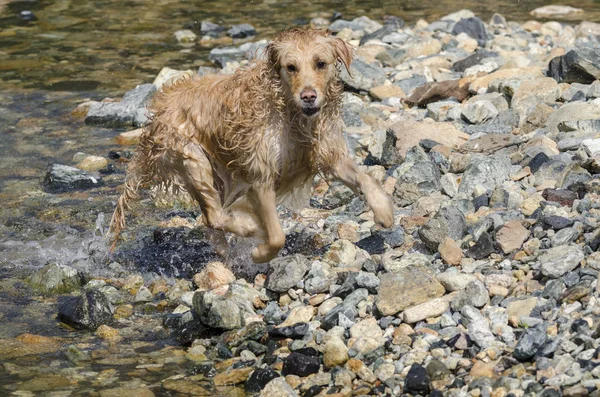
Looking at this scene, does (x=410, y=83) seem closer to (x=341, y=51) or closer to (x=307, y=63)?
(x=341, y=51)

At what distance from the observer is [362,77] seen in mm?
12102

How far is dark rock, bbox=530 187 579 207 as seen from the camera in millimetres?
7602

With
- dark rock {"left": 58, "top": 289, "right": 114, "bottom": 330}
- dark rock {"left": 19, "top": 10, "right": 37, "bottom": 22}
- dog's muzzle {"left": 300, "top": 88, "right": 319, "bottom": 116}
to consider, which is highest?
dog's muzzle {"left": 300, "top": 88, "right": 319, "bottom": 116}

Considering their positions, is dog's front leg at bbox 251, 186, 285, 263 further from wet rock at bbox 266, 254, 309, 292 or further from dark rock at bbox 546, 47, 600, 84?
dark rock at bbox 546, 47, 600, 84

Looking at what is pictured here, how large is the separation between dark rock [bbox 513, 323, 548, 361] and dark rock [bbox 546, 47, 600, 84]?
5.55m

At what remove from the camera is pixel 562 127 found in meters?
9.23

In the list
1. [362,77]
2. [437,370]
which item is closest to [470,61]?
[362,77]

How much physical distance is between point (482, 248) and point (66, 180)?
4873 millimetres

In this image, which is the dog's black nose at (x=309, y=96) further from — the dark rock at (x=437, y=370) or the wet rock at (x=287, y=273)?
the dark rock at (x=437, y=370)

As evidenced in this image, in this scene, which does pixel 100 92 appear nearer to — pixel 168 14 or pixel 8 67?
pixel 8 67

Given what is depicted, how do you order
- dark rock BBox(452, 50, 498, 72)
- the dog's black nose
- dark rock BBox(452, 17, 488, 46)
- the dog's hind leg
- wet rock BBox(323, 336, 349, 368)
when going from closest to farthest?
wet rock BBox(323, 336, 349, 368) → the dog's black nose → the dog's hind leg → dark rock BBox(452, 50, 498, 72) → dark rock BBox(452, 17, 488, 46)

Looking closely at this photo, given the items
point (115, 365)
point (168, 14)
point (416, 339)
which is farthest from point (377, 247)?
point (168, 14)

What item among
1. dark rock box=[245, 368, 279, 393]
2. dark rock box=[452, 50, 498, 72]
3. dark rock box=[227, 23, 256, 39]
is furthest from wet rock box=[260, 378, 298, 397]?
dark rock box=[227, 23, 256, 39]

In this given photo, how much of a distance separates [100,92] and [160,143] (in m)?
5.93
